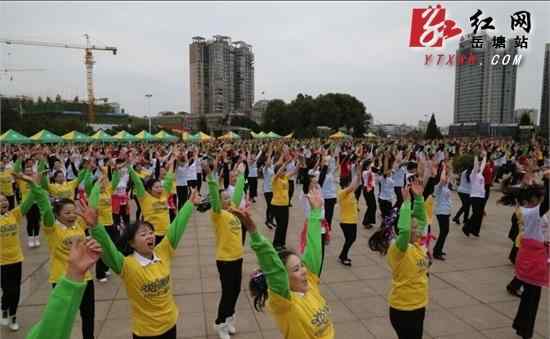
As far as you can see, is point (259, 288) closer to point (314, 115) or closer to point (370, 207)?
point (370, 207)

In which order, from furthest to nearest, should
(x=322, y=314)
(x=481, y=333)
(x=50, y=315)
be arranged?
1. (x=481, y=333)
2. (x=322, y=314)
3. (x=50, y=315)

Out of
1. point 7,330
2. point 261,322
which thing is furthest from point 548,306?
point 7,330

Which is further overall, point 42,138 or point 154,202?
point 42,138

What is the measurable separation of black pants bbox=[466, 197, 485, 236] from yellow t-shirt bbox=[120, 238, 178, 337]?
8.49m

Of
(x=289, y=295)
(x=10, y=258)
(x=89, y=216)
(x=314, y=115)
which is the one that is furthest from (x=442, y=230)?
(x=314, y=115)

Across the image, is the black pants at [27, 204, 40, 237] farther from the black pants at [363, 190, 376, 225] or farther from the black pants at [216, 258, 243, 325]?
the black pants at [363, 190, 376, 225]

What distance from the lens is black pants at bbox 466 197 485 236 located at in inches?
360

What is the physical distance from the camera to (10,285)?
4738 millimetres

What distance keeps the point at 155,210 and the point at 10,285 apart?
205 cm

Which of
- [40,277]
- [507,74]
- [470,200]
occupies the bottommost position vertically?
[40,277]

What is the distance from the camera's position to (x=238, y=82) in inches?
4232

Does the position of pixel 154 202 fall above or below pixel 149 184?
below

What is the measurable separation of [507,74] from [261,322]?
A: 62125 mm

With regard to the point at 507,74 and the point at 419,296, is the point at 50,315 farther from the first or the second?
the point at 507,74
